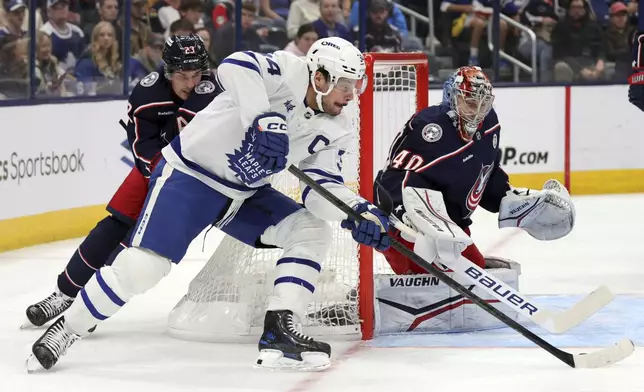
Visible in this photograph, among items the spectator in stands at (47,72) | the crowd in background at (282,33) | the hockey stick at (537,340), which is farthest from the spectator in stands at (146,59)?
the hockey stick at (537,340)

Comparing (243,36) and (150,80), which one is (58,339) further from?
(243,36)

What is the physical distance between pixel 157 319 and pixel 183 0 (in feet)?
10.9

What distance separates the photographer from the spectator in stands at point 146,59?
7008 mm

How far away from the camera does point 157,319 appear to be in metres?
4.38

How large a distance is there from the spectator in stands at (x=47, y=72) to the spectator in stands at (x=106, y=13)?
1.02 feet

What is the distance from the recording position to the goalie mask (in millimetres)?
3943

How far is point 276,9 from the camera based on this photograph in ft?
25.1

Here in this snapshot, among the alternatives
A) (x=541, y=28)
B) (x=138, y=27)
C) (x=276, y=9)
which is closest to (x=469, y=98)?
(x=138, y=27)

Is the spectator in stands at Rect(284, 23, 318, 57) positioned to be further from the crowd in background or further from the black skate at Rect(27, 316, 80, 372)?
the black skate at Rect(27, 316, 80, 372)

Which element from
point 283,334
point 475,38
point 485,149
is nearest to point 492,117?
point 485,149

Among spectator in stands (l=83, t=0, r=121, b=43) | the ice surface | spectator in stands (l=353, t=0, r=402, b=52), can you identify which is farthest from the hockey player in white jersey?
spectator in stands (l=353, t=0, r=402, b=52)

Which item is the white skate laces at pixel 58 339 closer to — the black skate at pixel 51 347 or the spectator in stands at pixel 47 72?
the black skate at pixel 51 347

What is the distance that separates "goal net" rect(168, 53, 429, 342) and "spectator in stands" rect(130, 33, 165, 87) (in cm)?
287

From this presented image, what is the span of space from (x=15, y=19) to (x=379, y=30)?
2.56 metres
